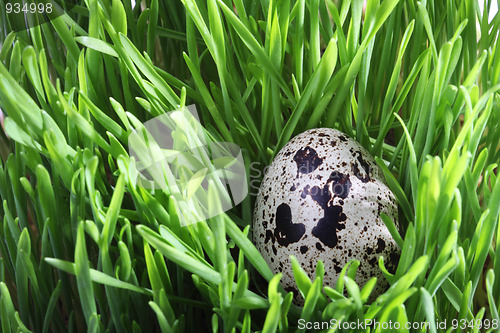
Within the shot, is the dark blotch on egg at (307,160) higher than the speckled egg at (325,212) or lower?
higher

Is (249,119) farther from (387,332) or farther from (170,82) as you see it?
(387,332)

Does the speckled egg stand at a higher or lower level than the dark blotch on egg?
lower

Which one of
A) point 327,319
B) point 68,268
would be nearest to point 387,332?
point 327,319
